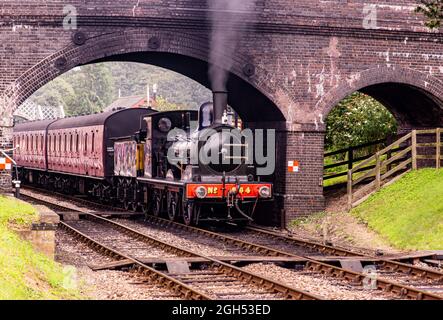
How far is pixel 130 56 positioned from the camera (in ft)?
78.5

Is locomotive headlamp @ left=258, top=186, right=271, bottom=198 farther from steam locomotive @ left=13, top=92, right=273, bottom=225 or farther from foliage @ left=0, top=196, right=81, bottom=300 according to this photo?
foliage @ left=0, top=196, right=81, bottom=300

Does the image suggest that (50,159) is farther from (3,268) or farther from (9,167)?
(3,268)

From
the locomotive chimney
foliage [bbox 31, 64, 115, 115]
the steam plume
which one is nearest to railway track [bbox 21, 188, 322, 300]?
the locomotive chimney

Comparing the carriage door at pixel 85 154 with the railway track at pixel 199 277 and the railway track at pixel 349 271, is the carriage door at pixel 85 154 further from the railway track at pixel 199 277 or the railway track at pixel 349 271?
the railway track at pixel 199 277

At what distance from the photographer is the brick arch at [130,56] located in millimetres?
21344

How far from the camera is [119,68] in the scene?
141625 mm

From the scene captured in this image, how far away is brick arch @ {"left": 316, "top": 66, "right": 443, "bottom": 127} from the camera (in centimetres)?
2392

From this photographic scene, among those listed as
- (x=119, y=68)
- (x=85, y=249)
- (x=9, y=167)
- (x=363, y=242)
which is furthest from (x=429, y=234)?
(x=119, y=68)

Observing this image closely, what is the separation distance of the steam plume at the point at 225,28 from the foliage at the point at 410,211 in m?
4.89

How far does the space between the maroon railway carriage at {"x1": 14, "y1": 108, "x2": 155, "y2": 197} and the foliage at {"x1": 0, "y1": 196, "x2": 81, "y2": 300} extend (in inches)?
303

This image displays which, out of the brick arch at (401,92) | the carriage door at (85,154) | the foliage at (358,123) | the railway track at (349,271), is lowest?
the railway track at (349,271)

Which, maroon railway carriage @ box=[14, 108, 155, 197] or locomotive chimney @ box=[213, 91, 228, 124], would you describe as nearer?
locomotive chimney @ box=[213, 91, 228, 124]

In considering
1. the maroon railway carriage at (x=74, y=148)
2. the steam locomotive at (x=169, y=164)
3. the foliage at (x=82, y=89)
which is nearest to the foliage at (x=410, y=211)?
the steam locomotive at (x=169, y=164)

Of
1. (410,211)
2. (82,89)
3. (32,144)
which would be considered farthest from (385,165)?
(82,89)
